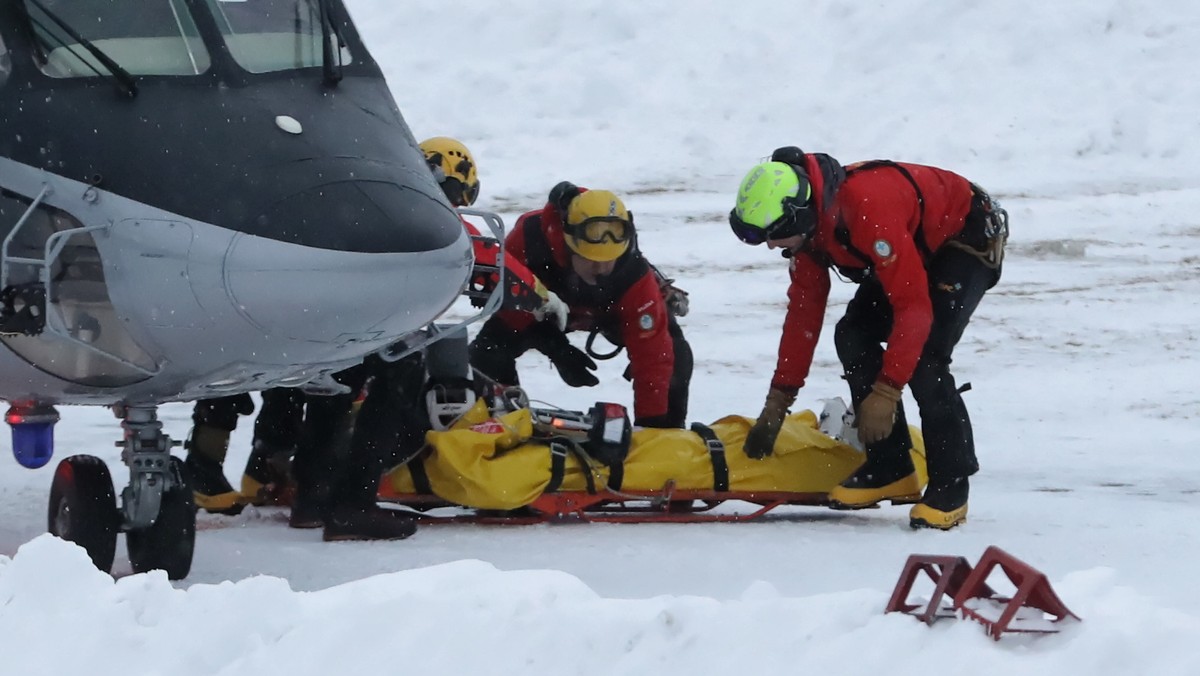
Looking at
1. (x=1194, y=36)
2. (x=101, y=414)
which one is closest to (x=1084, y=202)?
(x=1194, y=36)

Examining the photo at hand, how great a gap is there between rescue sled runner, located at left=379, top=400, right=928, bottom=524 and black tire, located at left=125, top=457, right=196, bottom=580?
1.28 meters

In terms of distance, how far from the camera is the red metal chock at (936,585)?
3.50 meters

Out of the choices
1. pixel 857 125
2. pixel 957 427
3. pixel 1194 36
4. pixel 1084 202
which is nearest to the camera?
pixel 957 427

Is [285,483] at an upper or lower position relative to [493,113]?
lower

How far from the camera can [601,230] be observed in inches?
274

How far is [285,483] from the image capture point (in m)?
7.20

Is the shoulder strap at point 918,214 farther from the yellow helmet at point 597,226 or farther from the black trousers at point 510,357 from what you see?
the black trousers at point 510,357

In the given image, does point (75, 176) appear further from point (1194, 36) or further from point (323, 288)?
point (1194, 36)

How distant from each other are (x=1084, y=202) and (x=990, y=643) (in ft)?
42.9

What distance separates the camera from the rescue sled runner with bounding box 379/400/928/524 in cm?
661

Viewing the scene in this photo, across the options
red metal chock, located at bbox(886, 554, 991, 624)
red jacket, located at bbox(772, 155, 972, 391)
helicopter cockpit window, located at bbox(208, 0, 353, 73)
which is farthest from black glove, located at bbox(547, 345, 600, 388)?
red metal chock, located at bbox(886, 554, 991, 624)

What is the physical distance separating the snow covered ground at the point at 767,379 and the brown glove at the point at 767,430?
32cm

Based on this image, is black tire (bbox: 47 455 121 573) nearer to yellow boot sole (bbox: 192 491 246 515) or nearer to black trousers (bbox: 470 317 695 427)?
yellow boot sole (bbox: 192 491 246 515)

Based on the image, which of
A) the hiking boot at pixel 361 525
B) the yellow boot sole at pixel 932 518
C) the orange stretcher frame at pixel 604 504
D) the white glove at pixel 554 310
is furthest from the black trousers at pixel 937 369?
the hiking boot at pixel 361 525
